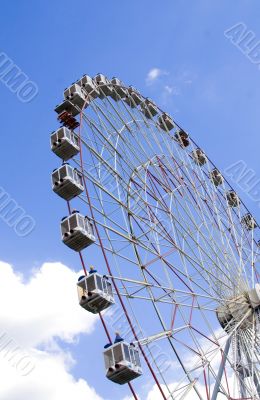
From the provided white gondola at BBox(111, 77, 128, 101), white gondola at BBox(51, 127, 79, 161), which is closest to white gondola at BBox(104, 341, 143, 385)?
white gondola at BBox(51, 127, 79, 161)

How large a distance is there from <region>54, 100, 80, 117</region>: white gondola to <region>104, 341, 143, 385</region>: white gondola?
695cm

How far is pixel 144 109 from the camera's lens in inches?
782

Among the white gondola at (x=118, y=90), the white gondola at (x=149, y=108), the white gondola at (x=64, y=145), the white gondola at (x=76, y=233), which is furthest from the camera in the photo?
the white gondola at (x=149, y=108)

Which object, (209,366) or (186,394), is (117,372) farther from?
(209,366)

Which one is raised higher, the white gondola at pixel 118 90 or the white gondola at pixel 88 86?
the white gondola at pixel 118 90

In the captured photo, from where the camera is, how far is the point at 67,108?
15531 mm

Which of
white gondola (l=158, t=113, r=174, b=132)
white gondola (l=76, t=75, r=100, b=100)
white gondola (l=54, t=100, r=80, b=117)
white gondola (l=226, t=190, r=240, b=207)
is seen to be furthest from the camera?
white gondola (l=226, t=190, r=240, b=207)

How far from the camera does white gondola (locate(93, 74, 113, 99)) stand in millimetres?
17406

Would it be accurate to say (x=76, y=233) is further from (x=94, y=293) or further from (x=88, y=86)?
(x=88, y=86)

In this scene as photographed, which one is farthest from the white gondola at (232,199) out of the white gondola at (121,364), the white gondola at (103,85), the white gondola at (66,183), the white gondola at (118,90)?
the white gondola at (121,364)

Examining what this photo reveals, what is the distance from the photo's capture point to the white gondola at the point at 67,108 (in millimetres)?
15461

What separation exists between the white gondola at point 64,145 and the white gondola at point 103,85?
3.45 m

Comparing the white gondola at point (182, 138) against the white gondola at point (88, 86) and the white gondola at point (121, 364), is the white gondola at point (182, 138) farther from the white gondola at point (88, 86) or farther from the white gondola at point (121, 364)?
the white gondola at point (121, 364)

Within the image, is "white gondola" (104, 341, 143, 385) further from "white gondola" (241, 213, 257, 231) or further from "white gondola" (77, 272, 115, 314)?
"white gondola" (241, 213, 257, 231)
